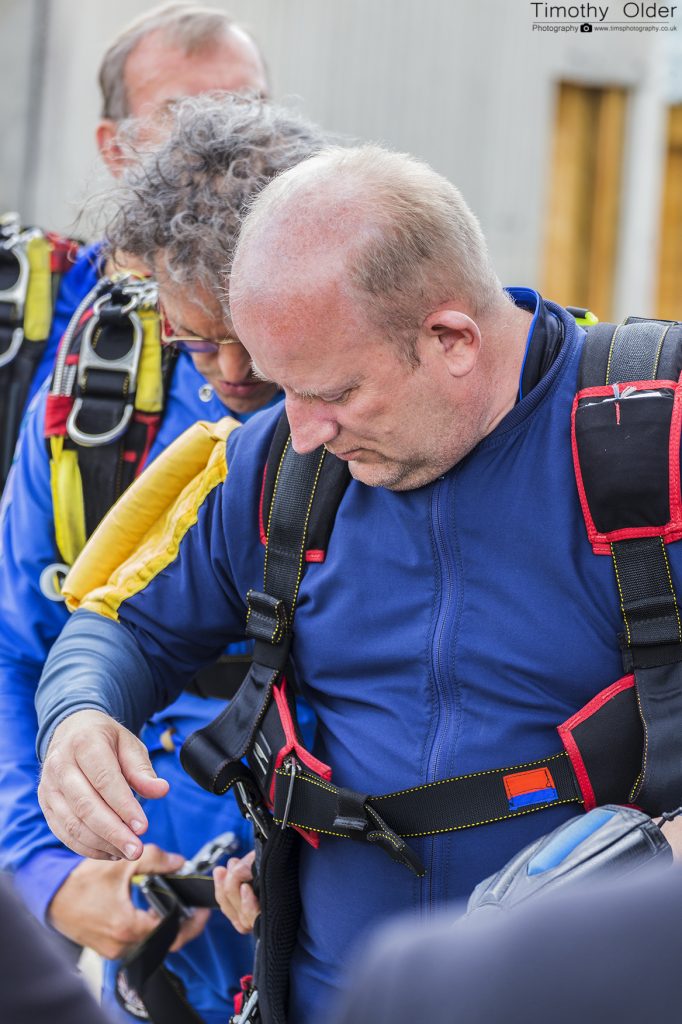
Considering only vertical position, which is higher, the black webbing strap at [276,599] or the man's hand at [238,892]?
the black webbing strap at [276,599]

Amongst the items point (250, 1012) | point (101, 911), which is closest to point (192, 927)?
point (101, 911)

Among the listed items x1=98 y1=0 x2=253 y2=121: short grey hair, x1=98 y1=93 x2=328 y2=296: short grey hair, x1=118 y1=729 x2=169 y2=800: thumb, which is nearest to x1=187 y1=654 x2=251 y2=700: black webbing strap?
x1=118 y1=729 x2=169 y2=800: thumb

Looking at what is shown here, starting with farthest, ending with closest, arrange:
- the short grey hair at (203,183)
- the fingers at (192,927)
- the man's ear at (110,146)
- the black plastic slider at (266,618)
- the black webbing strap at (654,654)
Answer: the man's ear at (110,146) < the fingers at (192,927) < the short grey hair at (203,183) < the black plastic slider at (266,618) < the black webbing strap at (654,654)

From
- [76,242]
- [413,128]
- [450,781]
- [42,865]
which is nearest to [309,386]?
[450,781]

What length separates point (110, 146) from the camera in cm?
304

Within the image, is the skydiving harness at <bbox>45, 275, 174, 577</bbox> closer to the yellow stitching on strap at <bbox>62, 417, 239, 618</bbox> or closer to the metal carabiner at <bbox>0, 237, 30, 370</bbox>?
the yellow stitching on strap at <bbox>62, 417, 239, 618</bbox>

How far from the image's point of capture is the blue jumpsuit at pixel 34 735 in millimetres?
2430

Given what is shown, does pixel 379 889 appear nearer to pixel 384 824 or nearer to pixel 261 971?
pixel 384 824

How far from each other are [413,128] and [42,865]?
20.4 feet

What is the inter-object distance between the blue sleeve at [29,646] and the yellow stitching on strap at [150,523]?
269 millimetres

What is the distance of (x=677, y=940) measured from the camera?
708mm

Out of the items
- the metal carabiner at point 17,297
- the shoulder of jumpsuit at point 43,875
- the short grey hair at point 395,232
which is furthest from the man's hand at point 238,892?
the metal carabiner at point 17,297

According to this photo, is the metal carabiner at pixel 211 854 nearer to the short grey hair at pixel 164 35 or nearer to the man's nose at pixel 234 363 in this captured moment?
the man's nose at pixel 234 363

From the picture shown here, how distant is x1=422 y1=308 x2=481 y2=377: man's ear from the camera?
1.81m
